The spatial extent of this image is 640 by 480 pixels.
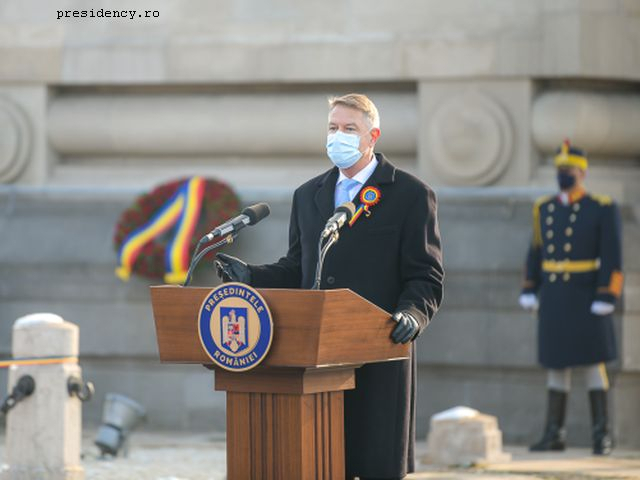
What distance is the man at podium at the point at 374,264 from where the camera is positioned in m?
5.10

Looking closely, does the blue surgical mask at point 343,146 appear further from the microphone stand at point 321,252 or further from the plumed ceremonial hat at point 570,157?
the plumed ceremonial hat at point 570,157

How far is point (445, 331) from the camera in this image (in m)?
10.2

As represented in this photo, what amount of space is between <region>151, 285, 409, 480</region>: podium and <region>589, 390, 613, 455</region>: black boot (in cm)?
479

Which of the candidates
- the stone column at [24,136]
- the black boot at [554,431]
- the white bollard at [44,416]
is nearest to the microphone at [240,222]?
the white bollard at [44,416]

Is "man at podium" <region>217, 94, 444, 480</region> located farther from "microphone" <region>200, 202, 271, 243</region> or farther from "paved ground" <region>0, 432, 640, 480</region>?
"paved ground" <region>0, 432, 640, 480</region>

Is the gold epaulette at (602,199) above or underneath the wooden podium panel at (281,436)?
above

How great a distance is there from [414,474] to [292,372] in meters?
3.80

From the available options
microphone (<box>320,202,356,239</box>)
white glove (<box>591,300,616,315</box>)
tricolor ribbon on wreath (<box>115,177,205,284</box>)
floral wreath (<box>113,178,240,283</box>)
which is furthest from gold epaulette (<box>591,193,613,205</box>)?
microphone (<box>320,202,356,239</box>)

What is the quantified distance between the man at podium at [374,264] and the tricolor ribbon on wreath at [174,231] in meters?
5.27

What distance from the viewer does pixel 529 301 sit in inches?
380

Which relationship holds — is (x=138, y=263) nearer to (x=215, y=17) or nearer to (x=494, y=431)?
(x=215, y=17)

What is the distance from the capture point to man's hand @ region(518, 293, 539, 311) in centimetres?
964

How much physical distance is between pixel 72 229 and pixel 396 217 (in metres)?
6.23

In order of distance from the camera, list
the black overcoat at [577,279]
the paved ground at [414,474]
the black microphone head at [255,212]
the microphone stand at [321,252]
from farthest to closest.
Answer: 1. the black overcoat at [577,279]
2. the paved ground at [414,474]
3. the black microphone head at [255,212]
4. the microphone stand at [321,252]
